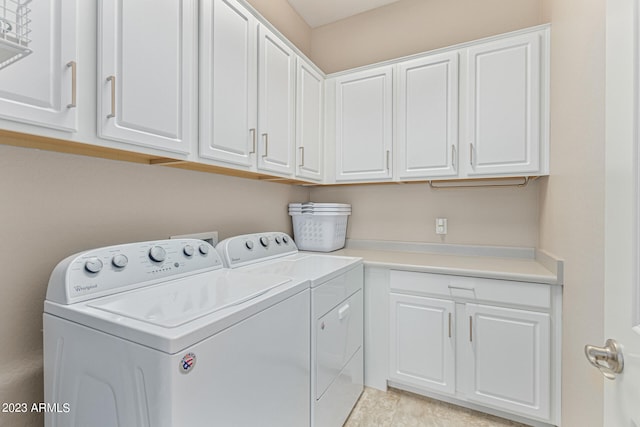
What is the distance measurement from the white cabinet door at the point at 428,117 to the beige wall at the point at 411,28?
45 centimetres

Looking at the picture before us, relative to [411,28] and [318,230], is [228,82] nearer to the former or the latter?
[318,230]

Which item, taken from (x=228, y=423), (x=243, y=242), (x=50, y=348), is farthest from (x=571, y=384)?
(x=50, y=348)

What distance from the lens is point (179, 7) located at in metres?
1.20

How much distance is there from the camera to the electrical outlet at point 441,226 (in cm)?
226

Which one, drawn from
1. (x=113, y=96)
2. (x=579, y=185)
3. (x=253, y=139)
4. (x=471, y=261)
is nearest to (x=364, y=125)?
(x=253, y=139)

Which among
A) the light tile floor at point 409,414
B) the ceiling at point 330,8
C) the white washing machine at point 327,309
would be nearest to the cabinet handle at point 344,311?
the white washing machine at point 327,309

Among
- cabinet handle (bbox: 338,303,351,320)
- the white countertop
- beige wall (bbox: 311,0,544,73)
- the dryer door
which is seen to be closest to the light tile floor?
the dryer door

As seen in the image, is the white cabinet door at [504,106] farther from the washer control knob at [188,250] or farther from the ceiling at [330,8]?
the washer control knob at [188,250]

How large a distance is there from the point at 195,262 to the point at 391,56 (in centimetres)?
224

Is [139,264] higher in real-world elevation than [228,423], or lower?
higher

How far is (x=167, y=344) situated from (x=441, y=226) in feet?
6.70

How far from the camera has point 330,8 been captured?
2.52 metres

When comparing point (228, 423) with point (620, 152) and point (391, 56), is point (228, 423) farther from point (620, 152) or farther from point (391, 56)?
point (391, 56)

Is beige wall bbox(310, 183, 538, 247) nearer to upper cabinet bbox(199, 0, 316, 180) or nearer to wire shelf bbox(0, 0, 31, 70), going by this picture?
upper cabinet bbox(199, 0, 316, 180)
